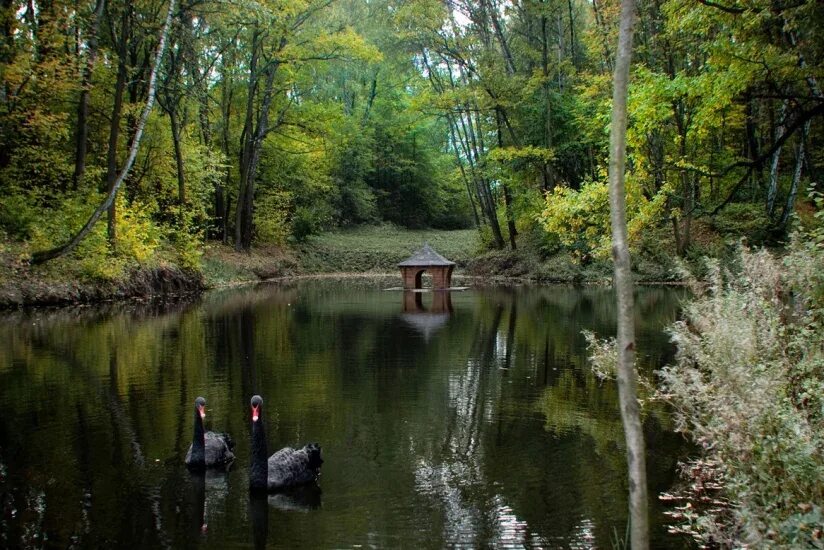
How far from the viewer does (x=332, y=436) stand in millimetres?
8391

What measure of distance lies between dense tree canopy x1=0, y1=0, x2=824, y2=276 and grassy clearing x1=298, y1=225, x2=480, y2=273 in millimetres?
1644

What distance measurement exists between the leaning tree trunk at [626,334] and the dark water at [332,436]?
8.11 ft

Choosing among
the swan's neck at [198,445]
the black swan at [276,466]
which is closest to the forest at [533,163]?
the black swan at [276,466]

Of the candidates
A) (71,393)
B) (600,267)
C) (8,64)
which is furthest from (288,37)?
(71,393)

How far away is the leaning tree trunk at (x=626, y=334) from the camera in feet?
10.4

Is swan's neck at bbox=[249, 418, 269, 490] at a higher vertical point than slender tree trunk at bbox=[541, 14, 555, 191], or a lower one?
lower

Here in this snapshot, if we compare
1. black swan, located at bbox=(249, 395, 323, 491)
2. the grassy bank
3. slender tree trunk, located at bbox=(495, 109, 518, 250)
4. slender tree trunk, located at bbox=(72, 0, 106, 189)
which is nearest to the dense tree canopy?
slender tree trunk, located at bbox=(72, 0, 106, 189)

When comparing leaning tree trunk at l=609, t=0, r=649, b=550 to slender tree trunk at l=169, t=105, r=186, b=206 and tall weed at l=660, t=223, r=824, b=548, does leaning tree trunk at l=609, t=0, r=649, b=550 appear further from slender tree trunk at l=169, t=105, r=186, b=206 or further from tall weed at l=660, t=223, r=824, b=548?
slender tree trunk at l=169, t=105, r=186, b=206

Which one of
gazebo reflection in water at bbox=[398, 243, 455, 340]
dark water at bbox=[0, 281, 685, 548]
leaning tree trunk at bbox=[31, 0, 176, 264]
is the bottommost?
dark water at bbox=[0, 281, 685, 548]

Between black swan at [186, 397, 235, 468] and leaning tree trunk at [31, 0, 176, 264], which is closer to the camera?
black swan at [186, 397, 235, 468]

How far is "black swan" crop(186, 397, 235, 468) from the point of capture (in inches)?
279

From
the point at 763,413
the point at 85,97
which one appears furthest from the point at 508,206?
the point at 763,413

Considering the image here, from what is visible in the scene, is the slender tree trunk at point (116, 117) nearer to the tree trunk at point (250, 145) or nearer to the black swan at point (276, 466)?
the tree trunk at point (250, 145)

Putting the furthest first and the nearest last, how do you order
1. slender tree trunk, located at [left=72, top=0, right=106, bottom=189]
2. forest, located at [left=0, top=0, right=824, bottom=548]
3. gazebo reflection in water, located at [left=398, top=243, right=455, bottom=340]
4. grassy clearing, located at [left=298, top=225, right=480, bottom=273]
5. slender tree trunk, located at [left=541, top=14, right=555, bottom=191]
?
1. grassy clearing, located at [left=298, top=225, right=480, bottom=273]
2. slender tree trunk, located at [left=541, top=14, right=555, bottom=191]
3. slender tree trunk, located at [left=72, top=0, right=106, bottom=189]
4. gazebo reflection in water, located at [left=398, top=243, right=455, bottom=340]
5. forest, located at [left=0, top=0, right=824, bottom=548]
